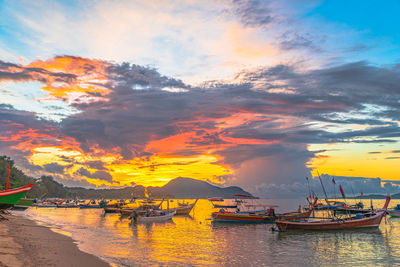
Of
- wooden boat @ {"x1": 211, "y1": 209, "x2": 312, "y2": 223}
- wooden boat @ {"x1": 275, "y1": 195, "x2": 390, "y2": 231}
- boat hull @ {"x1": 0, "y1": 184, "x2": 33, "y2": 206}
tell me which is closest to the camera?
boat hull @ {"x1": 0, "y1": 184, "x2": 33, "y2": 206}

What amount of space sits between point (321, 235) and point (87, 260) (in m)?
31.2

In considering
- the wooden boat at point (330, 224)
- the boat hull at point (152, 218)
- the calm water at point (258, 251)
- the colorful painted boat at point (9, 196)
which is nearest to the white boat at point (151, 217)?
the boat hull at point (152, 218)

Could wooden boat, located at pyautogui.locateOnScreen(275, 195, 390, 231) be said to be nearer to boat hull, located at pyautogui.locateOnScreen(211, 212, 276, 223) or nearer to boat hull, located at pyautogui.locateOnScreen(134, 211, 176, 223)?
boat hull, located at pyautogui.locateOnScreen(211, 212, 276, 223)

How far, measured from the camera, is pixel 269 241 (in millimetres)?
34156

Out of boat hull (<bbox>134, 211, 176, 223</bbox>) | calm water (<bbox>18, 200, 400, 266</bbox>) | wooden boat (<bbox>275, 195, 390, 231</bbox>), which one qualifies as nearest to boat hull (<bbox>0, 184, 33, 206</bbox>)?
calm water (<bbox>18, 200, 400, 266</bbox>)

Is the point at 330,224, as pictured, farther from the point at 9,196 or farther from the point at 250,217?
the point at 9,196

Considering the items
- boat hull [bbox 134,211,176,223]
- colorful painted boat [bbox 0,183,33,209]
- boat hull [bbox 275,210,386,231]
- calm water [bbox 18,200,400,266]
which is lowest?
calm water [bbox 18,200,400,266]

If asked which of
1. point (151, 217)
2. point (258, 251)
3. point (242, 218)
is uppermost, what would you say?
point (242, 218)

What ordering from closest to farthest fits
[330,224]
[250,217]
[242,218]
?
[330,224] → [250,217] → [242,218]

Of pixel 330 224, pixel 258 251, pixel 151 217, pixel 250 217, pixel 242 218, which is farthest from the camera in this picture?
pixel 151 217

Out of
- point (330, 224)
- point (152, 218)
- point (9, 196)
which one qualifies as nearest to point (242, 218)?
point (152, 218)

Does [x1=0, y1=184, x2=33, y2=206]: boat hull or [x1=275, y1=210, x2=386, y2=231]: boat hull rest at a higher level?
[x1=0, y1=184, x2=33, y2=206]: boat hull

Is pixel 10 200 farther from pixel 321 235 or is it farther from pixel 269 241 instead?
pixel 321 235

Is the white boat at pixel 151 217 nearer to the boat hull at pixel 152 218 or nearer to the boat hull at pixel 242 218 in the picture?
the boat hull at pixel 152 218
